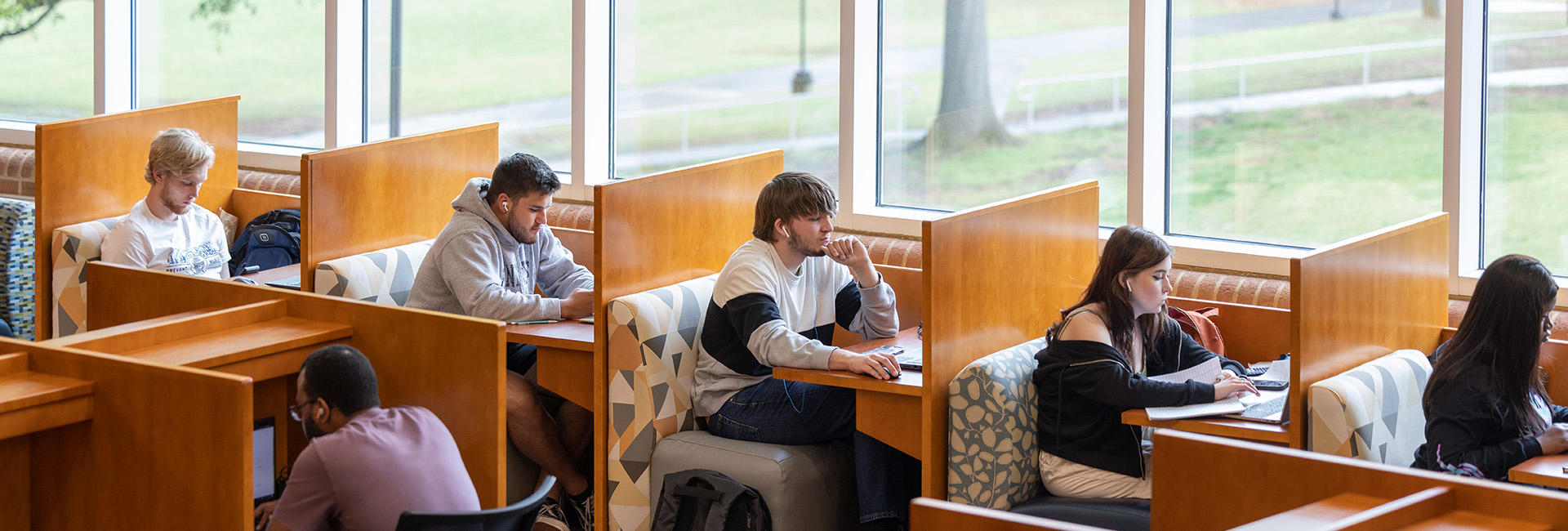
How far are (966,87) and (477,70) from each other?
7.20ft

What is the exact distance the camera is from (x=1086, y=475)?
3.25m

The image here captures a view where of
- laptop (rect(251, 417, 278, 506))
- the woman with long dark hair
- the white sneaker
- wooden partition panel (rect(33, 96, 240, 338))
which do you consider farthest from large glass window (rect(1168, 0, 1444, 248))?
wooden partition panel (rect(33, 96, 240, 338))

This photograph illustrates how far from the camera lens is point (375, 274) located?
169 inches

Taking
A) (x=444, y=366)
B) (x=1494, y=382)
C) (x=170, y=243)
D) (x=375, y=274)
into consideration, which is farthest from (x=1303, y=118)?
(x=170, y=243)

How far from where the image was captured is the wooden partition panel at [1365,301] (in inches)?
118

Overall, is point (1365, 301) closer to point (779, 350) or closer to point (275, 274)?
point (779, 350)

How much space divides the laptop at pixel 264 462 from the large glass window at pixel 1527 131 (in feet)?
10.6

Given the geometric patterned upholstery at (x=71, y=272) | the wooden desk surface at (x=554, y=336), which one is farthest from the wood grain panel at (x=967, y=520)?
the geometric patterned upholstery at (x=71, y=272)

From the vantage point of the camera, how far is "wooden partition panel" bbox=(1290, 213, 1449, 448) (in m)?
2.99

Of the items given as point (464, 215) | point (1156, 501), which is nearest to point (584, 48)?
point (464, 215)

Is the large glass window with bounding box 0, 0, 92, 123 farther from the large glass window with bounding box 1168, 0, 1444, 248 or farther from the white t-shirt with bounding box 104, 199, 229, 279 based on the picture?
the large glass window with bounding box 1168, 0, 1444, 248

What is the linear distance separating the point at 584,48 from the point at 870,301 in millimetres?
1987

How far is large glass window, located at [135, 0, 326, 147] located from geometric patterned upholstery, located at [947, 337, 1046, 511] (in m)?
3.82

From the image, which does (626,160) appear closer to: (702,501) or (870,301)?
(870,301)
